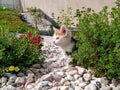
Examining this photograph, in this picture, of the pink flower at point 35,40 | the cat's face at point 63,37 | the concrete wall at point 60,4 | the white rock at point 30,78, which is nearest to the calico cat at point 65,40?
the cat's face at point 63,37

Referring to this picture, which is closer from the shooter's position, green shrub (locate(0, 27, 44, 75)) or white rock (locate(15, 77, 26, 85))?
white rock (locate(15, 77, 26, 85))

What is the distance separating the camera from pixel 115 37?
15.5 feet

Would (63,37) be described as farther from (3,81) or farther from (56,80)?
(3,81)

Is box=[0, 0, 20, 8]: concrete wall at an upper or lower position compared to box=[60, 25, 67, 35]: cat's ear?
lower

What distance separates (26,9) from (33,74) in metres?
10.2

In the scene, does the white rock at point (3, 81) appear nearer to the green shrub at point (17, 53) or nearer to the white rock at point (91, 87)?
the green shrub at point (17, 53)

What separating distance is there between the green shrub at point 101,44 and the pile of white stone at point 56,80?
4.3 inches

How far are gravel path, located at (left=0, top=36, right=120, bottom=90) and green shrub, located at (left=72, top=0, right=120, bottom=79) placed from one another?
109 mm

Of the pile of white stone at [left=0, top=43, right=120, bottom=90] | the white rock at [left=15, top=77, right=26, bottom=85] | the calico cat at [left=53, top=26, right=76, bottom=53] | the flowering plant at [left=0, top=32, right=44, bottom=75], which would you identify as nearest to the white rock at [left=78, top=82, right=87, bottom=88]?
the pile of white stone at [left=0, top=43, right=120, bottom=90]

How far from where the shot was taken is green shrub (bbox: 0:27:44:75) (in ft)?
18.4

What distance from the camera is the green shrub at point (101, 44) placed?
15.6 ft

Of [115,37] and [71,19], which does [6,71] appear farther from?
[71,19]

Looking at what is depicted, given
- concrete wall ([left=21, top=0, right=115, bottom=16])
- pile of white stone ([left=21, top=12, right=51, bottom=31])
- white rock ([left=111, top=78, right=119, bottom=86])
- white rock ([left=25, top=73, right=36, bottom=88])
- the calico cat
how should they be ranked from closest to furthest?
white rock ([left=111, top=78, right=119, bottom=86]) < white rock ([left=25, top=73, right=36, bottom=88]) < the calico cat < concrete wall ([left=21, top=0, right=115, bottom=16]) < pile of white stone ([left=21, top=12, right=51, bottom=31])

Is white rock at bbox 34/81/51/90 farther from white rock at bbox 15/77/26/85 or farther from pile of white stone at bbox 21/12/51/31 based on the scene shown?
pile of white stone at bbox 21/12/51/31
